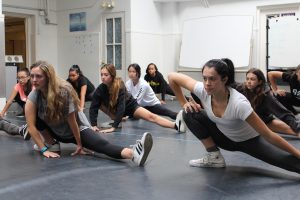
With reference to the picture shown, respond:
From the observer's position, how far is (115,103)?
419cm

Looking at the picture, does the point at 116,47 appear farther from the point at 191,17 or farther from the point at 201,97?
the point at 201,97

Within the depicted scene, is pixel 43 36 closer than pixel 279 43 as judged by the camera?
No

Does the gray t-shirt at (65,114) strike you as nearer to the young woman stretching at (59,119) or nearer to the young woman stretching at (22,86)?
the young woman stretching at (59,119)

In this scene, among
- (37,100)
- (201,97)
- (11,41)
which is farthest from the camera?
(11,41)

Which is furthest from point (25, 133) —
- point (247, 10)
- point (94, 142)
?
point (247, 10)

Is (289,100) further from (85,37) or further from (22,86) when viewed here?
(85,37)

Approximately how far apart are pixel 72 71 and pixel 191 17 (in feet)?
14.7

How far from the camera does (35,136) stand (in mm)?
2914

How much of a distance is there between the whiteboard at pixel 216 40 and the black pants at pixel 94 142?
5.58 meters

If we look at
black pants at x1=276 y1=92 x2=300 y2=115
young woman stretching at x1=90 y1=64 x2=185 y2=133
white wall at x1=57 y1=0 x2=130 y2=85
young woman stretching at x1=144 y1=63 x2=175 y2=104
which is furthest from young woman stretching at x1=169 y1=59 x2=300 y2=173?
white wall at x1=57 y1=0 x2=130 y2=85

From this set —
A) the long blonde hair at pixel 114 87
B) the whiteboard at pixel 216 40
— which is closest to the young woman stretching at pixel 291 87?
the long blonde hair at pixel 114 87

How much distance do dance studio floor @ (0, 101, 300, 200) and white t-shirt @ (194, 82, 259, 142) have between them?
277 millimetres

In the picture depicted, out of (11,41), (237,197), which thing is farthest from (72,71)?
(11,41)

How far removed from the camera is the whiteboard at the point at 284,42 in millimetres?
7316
